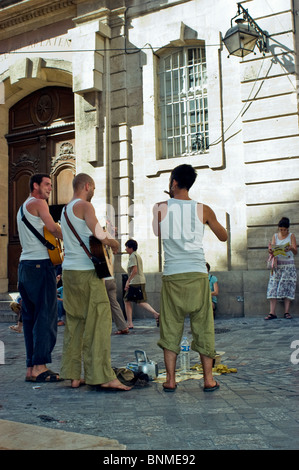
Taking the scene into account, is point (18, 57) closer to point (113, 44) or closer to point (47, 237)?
point (113, 44)

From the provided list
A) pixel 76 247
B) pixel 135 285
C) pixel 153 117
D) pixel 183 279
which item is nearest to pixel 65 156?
pixel 153 117

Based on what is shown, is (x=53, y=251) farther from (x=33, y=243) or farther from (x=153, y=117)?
(x=153, y=117)

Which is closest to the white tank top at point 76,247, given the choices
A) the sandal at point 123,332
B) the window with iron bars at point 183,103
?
the sandal at point 123,332

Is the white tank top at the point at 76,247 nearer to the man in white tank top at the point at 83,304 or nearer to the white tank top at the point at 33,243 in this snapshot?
the man in white tank top at the point at 83,304

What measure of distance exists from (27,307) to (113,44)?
27.1 ft

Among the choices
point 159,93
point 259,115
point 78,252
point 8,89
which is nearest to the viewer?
point 78,252

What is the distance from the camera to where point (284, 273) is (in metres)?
9.37

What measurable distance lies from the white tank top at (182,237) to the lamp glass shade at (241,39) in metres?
5.84

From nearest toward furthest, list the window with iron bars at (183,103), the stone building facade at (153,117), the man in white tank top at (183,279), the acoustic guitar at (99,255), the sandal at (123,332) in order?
the man in white tank top at (183,279) < the acoustic guitar at (99,255) < the sandal at (123,332) < the stone building facade at (153,117) < the window with iron bars at (183,103)

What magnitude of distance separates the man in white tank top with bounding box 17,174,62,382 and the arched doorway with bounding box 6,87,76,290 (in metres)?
7.64

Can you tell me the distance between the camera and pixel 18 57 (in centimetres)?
1330

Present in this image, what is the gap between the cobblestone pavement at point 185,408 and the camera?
3.15 m

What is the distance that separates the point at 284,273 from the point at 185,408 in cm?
592

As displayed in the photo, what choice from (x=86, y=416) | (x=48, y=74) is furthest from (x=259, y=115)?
(x=86, y=416)
